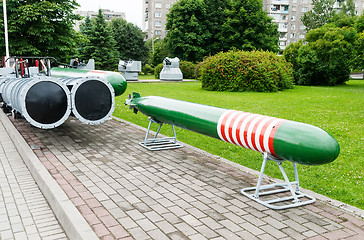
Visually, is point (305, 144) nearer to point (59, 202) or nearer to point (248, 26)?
point (59, 202)

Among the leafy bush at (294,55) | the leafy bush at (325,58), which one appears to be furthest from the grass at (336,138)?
the leafy bush at (294,55)

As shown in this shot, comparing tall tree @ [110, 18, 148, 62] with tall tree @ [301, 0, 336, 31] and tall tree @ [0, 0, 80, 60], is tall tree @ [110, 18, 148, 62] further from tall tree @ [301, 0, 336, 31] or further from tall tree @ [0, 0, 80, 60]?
tall tree @ [0, 0, 80, 60]

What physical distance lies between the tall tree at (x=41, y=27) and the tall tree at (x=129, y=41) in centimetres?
3086

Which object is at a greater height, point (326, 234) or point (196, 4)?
point (196, 4)

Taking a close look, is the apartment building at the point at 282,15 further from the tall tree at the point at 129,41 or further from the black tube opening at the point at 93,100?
the black tube opening at the point at 93,100

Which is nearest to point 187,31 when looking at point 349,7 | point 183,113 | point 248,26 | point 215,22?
point 215,22

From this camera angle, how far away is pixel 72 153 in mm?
6879

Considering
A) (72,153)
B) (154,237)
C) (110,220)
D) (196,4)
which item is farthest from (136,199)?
(196,4)

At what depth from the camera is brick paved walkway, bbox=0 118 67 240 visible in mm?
3947

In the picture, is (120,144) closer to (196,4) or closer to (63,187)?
(63,187)

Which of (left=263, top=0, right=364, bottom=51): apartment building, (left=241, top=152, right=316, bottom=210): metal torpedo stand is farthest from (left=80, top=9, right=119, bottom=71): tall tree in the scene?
(left=263, top=0, right=364, bottom=51): apartment building

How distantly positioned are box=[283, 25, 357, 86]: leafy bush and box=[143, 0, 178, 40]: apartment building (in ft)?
167

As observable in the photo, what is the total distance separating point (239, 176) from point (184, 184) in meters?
0.99

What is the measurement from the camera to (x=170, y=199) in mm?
4574
